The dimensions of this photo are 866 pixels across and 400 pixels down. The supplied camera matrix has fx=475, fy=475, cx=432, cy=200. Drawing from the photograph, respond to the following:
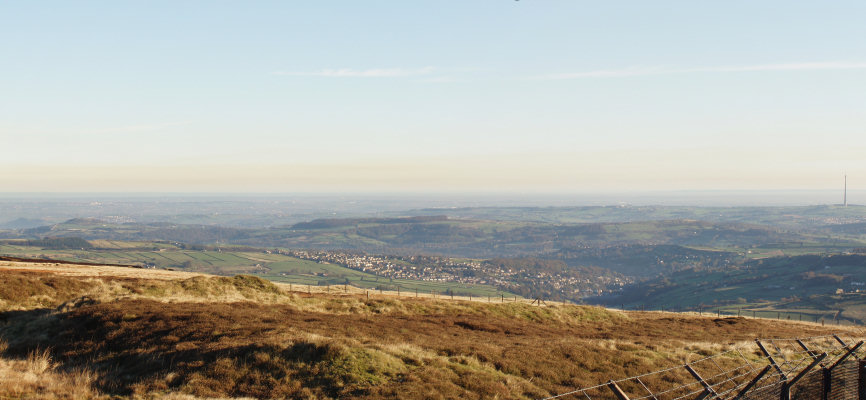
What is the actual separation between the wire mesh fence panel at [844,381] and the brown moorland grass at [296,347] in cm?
862

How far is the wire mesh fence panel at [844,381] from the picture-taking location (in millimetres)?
15781

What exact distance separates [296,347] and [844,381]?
66.4 ft

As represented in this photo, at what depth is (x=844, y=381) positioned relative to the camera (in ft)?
51.9

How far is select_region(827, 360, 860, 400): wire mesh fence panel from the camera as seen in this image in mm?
15781

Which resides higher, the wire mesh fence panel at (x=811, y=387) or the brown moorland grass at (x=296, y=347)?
the wire mesh fence panel at (x=811, y=387)

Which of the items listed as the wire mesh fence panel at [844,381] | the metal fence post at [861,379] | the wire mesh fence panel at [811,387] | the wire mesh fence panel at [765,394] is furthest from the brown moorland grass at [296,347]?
the metal fence post at [861,379]

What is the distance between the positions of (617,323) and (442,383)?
36.4 metres

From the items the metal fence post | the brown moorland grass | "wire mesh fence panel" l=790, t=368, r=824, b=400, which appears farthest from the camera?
the brown moorland grass

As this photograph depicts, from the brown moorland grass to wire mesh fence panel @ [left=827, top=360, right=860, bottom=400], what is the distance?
862 centimetres

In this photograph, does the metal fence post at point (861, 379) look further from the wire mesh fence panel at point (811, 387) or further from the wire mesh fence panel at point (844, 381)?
the wire mesh fence panel at point (811, 387)

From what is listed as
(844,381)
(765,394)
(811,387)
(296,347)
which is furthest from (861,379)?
(296,347)

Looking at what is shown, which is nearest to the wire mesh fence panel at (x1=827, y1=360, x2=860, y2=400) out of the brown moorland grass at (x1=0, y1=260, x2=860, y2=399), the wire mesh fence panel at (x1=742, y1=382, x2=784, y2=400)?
the wire mesh fence panel at (x1=742, y1=382, x2=784, y2=400)

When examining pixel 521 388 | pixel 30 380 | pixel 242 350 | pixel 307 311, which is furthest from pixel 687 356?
pixel 30 380

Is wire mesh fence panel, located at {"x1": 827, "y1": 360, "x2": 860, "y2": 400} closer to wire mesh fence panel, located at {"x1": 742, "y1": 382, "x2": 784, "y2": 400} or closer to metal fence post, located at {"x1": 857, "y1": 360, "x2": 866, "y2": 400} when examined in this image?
metal fence post, located at {"x1": 857, "y1": 360, "x2": 866, "y2": 400}
